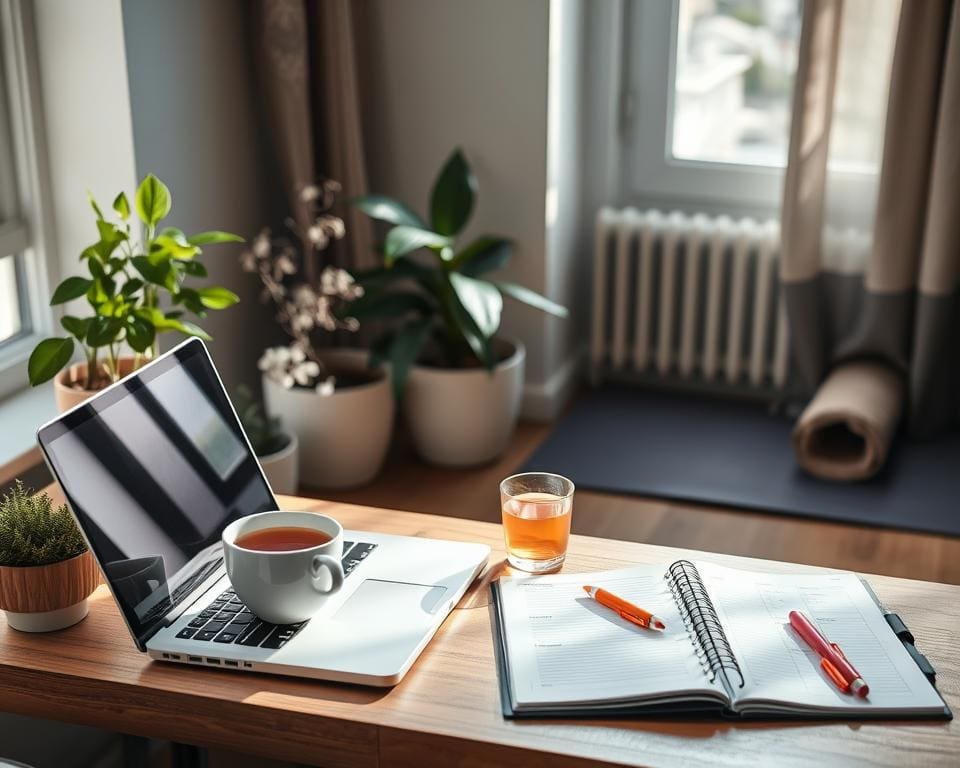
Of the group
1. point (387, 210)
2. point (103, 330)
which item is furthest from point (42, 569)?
point (387, 210)

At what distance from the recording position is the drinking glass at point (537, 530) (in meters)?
1.46

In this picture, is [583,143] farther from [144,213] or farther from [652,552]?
[652,552]

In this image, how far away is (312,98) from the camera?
3195 mm

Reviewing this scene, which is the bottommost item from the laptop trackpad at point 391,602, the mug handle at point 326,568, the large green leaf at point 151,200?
the laptop trackpad at point 391,602

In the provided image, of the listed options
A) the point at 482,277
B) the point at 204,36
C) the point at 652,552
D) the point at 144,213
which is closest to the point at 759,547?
the point at 482,277

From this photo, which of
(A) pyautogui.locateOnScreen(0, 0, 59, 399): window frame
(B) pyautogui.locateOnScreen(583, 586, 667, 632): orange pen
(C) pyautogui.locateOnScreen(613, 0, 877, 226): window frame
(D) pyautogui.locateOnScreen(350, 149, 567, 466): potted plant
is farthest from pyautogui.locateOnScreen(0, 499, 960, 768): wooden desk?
(C) pyautogui.locateOnScreen(613, 0, 877, 226): window frame

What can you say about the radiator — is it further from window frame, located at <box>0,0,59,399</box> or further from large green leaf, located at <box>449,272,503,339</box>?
window frame, located at <box>0,0,59,399</box>

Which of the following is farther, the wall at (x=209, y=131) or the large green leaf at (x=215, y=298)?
the wall at (x=209, y=131)

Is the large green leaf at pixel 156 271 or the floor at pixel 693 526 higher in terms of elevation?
the large green leaf at pixel 156 271

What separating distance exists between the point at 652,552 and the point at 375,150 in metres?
2.14

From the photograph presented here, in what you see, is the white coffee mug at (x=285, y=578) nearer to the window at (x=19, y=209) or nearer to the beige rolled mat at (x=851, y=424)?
the window at (x=19, y=209)

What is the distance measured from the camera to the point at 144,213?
6.44 feet

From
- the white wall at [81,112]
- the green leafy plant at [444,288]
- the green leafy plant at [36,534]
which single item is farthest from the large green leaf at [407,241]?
the green leafy plant at [36,534]

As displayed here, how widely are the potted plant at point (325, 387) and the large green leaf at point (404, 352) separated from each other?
5 cm
